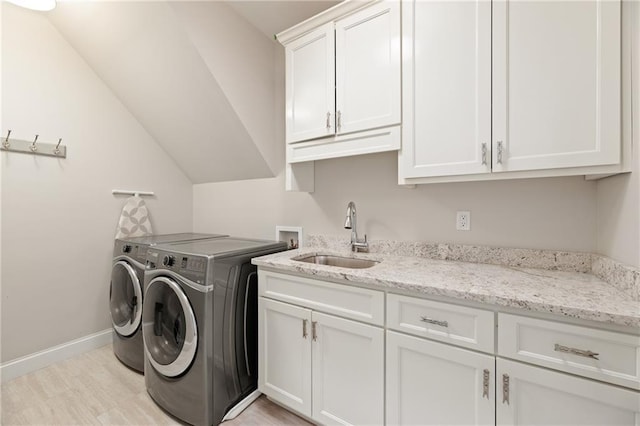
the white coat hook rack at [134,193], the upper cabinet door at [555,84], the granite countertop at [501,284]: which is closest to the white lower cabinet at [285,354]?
the granite countertop at [501,284]

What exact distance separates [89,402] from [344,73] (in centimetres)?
267

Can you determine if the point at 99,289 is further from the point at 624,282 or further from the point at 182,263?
the point at 624,282

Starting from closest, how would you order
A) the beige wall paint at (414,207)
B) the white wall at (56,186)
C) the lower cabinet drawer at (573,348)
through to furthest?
the lower cabinet drawer at (573,348)
the beige wall paint at (414,207)
the white wall at (56,186)

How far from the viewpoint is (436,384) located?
1196mm

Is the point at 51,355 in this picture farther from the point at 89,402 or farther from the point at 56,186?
the point at 56,186

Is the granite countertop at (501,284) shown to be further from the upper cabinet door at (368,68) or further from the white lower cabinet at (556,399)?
the upper cabinet door at (368,68)

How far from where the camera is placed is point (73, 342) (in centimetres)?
235

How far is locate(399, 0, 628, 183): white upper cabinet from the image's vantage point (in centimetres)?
112

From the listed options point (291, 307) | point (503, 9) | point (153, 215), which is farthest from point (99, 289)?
point (503, 9)

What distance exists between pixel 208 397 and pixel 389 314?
114 centimetres

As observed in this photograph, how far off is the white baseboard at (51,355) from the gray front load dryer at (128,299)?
11.7 inches

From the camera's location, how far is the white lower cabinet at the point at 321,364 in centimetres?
135

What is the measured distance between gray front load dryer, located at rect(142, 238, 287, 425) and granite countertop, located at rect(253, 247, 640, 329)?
268 mm

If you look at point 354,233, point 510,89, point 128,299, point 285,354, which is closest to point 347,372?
point 285,354
